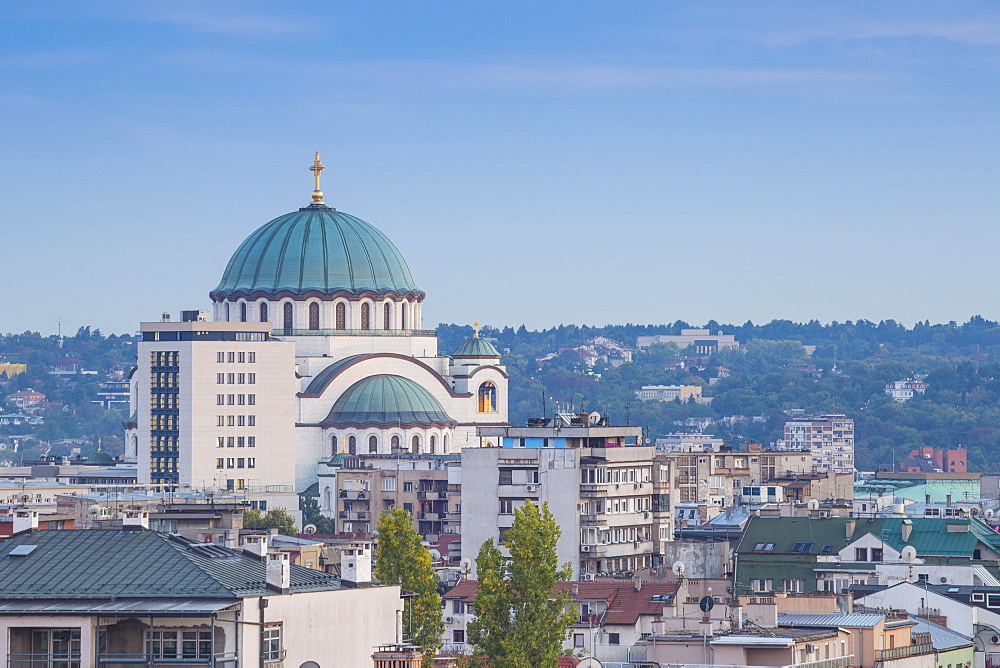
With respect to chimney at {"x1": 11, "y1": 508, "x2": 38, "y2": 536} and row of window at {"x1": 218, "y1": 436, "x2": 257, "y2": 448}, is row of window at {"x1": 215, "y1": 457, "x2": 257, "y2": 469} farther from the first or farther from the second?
chimney at {"x1": 11, "y1": 508, "x2": 38, "y2": 536}

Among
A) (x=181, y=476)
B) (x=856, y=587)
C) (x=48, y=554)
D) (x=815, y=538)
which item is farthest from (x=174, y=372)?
(x=48, y=554)

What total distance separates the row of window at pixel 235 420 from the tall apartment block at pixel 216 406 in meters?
0.05

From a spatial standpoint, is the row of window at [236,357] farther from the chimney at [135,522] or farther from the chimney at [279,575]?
the chimney at [279,575]

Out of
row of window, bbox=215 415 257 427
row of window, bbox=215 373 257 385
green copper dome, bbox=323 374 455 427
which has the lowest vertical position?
row of window, bbox=215 415 257 427

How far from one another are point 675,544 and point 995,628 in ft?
41.4

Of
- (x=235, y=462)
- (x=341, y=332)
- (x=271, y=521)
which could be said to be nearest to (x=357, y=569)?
(x=271, y=521)

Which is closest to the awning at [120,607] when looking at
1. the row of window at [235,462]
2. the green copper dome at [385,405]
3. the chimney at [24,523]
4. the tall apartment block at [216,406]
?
the chimney at [24,523]

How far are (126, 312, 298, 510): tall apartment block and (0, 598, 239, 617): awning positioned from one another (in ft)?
306

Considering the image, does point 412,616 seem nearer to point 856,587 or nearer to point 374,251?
point 856,587

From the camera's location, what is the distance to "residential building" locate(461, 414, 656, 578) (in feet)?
258

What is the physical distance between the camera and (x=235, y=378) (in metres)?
134

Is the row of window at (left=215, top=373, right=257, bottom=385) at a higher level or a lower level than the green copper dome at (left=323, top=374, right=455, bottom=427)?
higher

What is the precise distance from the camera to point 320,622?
1503 inches

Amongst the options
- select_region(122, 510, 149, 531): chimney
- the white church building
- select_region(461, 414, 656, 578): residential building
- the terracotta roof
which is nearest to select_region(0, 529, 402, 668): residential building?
select_region(122, 510, 149, 531): chimney
